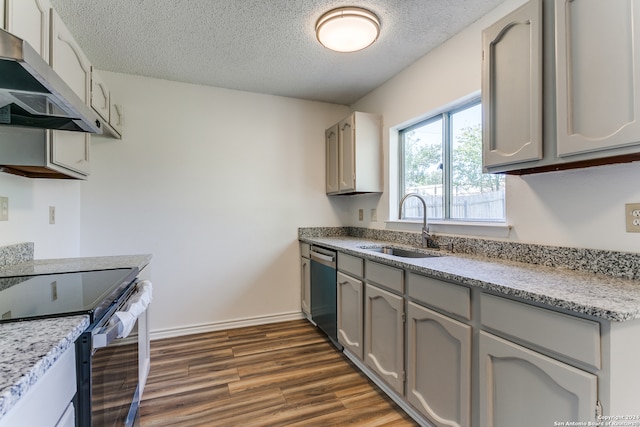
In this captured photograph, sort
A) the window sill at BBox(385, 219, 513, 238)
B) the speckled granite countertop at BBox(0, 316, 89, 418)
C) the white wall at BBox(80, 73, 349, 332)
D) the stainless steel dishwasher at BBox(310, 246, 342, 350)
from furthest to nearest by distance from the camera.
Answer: the white wall at BBox(80, 73, 349, 332) → the stainless steel dishwasher at BBox(310, 246, 342, 350) → the window sill at BBox(385, 219, 513, 238) → the speckled granite countertop at BBox(0, 316, 89, 418)

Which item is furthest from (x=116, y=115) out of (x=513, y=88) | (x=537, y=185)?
(x=537, y=185)

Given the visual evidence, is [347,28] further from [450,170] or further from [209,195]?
[209,195]

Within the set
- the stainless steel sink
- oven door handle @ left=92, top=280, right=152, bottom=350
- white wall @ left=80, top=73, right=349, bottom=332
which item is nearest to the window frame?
the stainless steel sink

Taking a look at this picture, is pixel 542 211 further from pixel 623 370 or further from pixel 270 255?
pixel 270 255

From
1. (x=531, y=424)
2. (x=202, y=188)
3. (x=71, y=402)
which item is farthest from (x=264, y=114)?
(x=531, y=424)

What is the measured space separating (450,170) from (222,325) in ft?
8.08

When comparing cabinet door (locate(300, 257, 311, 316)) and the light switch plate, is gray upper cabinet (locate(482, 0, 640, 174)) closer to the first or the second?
cabinet door (locate(300, 257, 311, 316))

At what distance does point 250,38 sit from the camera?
215cm

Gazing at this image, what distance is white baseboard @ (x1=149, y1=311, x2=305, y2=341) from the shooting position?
9.08 ft

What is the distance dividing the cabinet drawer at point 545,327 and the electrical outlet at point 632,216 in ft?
2.06

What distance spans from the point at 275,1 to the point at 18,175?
5.71 ft

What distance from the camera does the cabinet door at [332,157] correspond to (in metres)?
3.14

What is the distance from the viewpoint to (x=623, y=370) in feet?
2.91

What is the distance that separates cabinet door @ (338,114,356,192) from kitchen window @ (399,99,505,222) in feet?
1.47
